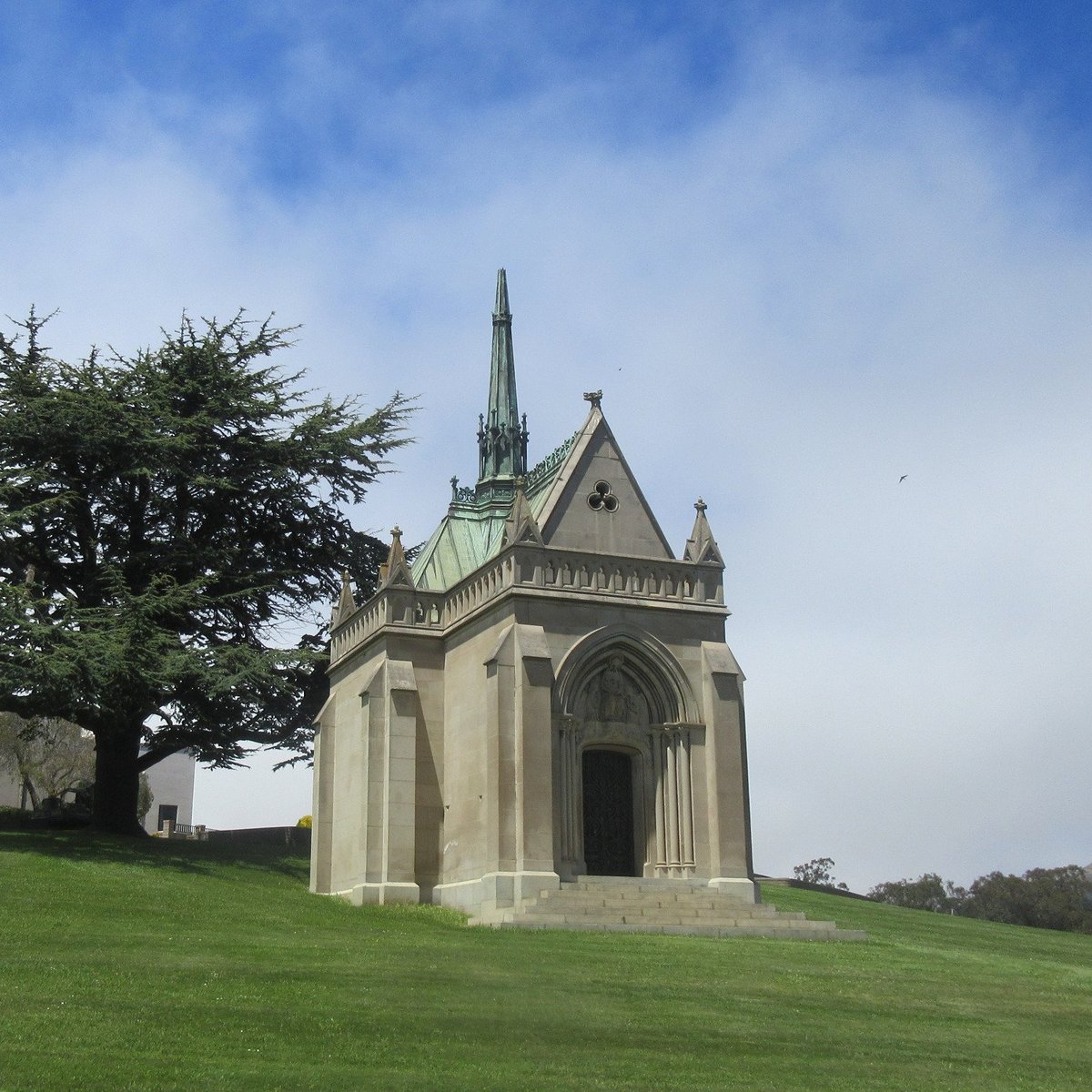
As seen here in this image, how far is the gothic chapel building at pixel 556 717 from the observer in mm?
29422

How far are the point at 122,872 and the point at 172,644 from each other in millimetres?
7026

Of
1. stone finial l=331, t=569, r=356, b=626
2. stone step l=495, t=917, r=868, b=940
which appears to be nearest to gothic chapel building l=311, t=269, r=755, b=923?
stone step l=495, t=917, r=868, b=940

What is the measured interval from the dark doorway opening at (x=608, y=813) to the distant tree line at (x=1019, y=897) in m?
36.0

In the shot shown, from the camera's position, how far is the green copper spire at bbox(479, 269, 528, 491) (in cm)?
4000

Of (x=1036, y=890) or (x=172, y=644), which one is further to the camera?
(x=1036, y=890)

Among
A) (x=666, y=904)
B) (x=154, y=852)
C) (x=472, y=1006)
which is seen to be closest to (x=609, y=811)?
(x=666, y=904)

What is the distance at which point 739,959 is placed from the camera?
22766mm

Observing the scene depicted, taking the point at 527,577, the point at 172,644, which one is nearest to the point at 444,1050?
the point at 527,577

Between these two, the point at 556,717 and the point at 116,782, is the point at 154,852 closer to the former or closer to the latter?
the point at 116,782

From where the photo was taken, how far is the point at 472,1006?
17.6 meters

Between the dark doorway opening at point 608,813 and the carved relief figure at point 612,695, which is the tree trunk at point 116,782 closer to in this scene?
the dark doorway opening at point 608,813

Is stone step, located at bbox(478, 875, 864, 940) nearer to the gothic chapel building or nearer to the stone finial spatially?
the gothic chapel building

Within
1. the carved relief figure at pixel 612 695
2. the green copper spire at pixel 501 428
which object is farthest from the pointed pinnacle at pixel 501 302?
the carved relief figure at pixel 612 695

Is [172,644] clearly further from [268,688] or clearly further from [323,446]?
Answer: [323,446]
